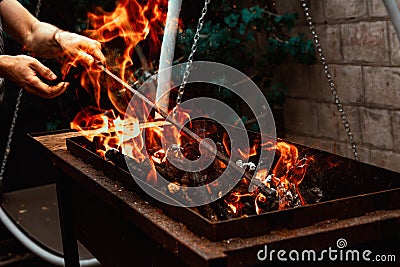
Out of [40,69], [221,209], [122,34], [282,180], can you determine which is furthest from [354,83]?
[221,209]

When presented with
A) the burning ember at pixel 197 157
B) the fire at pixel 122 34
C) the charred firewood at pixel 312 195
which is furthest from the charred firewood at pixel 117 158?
the fire at pixel 122 34

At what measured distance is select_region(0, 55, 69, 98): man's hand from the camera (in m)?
2.23

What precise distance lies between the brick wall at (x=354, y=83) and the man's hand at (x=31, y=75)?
2058 millimetres

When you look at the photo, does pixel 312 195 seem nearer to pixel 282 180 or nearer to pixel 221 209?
pixel 282 180

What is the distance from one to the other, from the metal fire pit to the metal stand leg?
29.8 inches

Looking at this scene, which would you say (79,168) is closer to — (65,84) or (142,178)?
(65,84)

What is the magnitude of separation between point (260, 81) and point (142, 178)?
2.86m

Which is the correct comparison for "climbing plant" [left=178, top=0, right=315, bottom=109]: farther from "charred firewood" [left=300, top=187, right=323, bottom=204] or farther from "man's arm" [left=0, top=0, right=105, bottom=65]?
"charred firewood" [left=300, top=187, right=323, bottom=204]

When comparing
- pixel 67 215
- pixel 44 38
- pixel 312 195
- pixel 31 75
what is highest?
pixel 44 38

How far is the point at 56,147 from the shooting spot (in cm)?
272

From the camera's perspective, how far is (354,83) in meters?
3.88

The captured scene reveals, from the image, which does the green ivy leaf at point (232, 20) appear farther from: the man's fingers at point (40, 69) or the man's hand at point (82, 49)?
the man's fingers at point (40, 69)

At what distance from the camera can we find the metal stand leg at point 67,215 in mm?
2805

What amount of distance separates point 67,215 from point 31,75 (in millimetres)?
822
